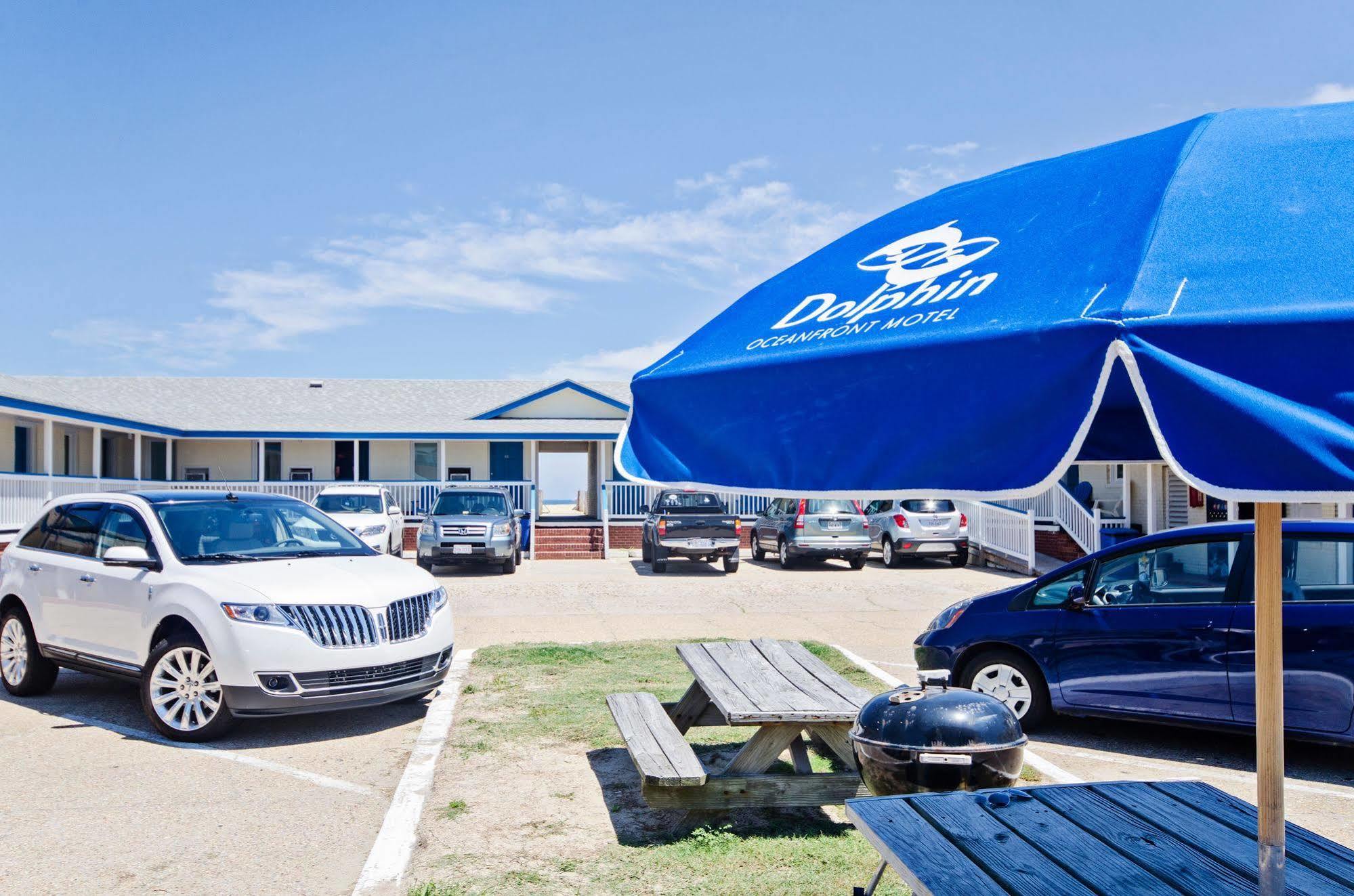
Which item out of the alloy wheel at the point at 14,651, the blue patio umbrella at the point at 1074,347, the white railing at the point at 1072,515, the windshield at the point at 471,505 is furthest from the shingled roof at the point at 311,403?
the blue patio umbrella at the point at 1074,347

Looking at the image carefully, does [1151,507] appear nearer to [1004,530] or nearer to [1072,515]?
[1072,515]

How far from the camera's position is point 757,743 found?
5.74 metres

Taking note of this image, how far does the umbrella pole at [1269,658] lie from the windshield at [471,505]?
1994cm

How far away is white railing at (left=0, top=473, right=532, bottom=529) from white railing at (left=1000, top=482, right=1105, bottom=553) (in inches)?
503

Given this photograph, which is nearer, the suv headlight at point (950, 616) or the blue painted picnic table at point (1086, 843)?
the blue painted picnic table at point (1086, 843)

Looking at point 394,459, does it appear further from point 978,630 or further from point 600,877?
point 600,877

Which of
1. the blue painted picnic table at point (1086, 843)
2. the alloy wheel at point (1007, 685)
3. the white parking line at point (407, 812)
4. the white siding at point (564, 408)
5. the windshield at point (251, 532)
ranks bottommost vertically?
the white parking line at point (407, 812)

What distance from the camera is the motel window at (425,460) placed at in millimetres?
34000

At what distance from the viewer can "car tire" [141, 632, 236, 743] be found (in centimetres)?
760

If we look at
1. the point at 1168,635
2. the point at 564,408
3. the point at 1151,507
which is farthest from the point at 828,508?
the point at 1168,635

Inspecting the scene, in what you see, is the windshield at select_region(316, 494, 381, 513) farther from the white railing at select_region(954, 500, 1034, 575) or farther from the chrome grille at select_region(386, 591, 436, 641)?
the chrome grille at select_region(386, 591, 436, 641)

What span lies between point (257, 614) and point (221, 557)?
995 millimetres

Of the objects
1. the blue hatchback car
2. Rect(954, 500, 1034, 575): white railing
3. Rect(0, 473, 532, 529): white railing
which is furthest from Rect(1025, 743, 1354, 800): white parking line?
Rect(0, 473, 532, 529): white railing

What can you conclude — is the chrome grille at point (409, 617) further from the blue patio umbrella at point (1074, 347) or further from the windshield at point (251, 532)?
the blue patio umbrella at point (1074, 347)
